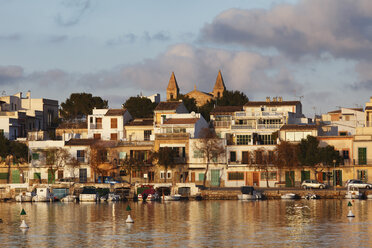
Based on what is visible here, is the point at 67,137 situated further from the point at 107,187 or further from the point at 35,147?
the point at 107,187

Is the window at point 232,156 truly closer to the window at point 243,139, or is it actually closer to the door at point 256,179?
the window at point 243,139

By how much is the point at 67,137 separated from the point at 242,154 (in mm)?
24152

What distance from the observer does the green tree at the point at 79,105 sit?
420ft

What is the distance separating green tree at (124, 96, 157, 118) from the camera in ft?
409

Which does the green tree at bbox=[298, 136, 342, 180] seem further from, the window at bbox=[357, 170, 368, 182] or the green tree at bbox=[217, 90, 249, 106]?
the green tree at bbox=[217, 90, 249, 106]

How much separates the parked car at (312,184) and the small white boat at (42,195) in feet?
95.9

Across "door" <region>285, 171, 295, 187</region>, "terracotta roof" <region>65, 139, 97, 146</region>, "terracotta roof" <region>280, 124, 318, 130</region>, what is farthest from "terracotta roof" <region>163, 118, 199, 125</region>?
"door" <region>285, 171, 295, 187</region>

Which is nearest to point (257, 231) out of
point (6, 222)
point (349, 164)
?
point (6, 222)

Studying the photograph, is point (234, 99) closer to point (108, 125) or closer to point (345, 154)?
point (108, 125)

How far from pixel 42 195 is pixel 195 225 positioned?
109ft

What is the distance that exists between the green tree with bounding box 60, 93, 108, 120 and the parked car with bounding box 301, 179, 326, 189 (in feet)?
149

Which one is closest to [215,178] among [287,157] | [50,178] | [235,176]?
[235,176]

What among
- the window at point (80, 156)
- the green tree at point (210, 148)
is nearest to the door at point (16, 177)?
the window at point (80, 156)

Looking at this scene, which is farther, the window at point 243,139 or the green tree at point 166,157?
the window at point 243,139
